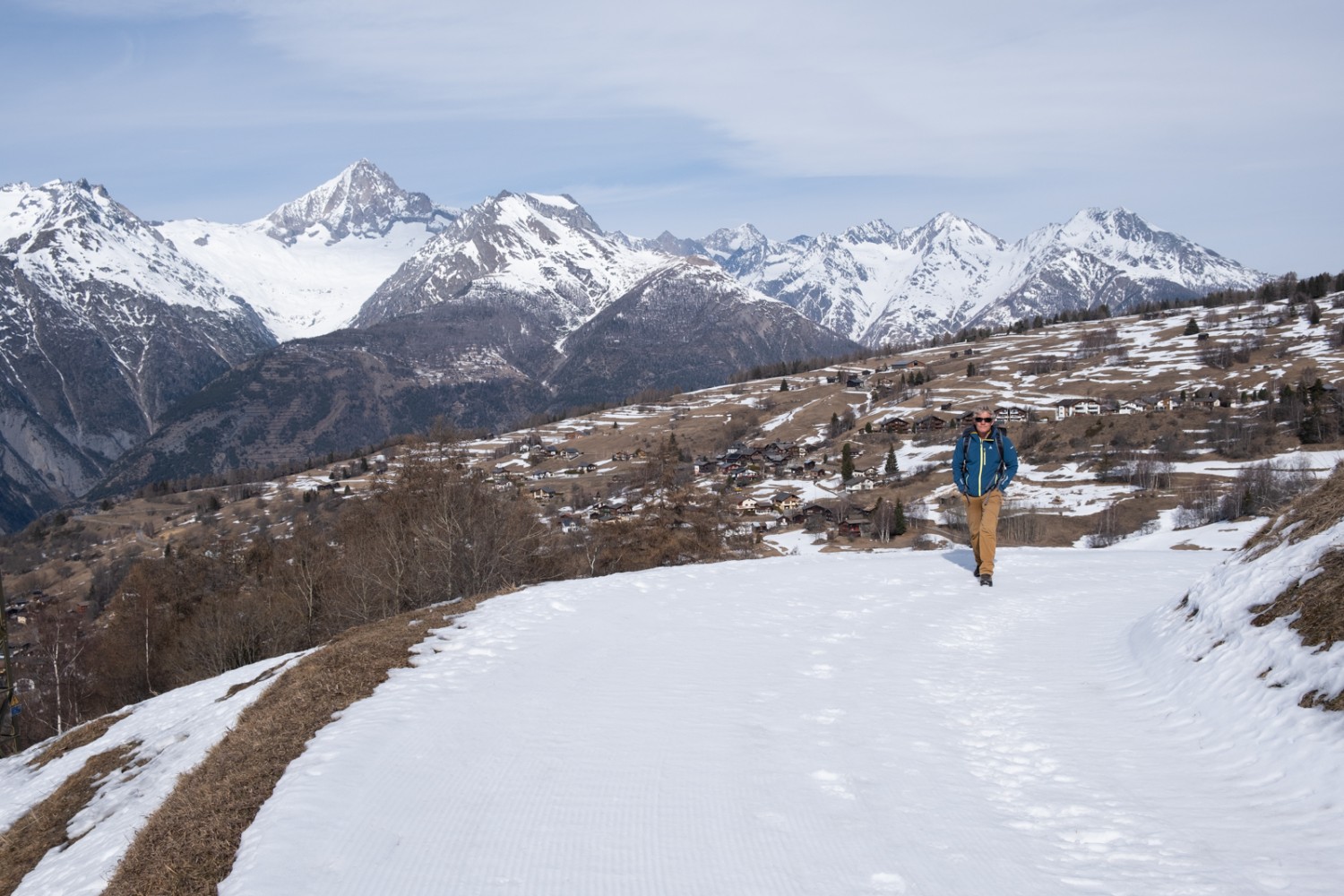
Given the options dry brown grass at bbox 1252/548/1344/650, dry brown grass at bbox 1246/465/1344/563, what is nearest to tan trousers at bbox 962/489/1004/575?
dry brown grass at bbox 1246/465/1344/563

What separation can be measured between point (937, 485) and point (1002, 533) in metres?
35.8

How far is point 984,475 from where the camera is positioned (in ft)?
56.7

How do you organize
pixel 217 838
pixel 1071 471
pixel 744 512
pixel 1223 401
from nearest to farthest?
1. pixel 217 838
2. pixel 744 512
3. pixel 1071 471
4. pixel 1223 401

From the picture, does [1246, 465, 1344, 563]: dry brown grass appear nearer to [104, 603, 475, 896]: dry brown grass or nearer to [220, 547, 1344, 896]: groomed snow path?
[220, 547, 1344, 896]: groomed snow path

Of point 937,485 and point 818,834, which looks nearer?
point 818,834

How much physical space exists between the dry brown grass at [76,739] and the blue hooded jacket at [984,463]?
21166 millimetres

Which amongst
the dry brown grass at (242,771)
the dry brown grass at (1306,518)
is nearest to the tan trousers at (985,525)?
the dry brown grass at (1306,518)

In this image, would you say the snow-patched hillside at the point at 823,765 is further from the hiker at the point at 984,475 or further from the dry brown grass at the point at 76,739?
the dry brown grass at the point at 76,739

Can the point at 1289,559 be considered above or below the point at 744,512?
above

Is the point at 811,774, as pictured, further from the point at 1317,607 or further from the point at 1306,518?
the point at 1306,518

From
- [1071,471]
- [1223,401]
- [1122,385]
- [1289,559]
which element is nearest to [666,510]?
[1289,559]

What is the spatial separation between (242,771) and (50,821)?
8600 millimetres

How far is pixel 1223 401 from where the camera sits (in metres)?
153

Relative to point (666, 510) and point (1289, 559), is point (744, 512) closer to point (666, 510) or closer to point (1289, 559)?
point (666, 510)
